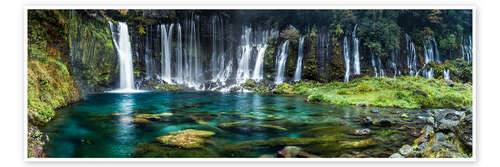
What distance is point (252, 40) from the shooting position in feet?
84.9

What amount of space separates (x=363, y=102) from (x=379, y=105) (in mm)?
582

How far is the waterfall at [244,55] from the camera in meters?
24.2

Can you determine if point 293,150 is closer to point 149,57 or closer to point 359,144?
point 359,144

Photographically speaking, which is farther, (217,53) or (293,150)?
(217,53)

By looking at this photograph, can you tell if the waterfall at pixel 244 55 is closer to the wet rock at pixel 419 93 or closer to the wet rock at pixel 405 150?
the wet rock at pixel 419 93

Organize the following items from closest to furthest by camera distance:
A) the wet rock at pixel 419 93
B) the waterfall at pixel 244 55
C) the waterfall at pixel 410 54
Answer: the wet rock at pixel 419 93 < the waterfall at pixel 410 54 < the waterfall at pixel 244 55

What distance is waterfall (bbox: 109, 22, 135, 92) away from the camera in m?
19.0

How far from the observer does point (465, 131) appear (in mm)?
3545

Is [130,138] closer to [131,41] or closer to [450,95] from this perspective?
[450,95]

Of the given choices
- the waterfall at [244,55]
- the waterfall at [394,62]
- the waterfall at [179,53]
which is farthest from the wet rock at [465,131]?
the waterfall at [179,53]

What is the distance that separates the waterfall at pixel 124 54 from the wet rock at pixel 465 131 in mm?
18865

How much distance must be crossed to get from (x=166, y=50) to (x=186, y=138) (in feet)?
69.2

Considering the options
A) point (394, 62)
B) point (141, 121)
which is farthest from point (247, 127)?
point (394, 62)
